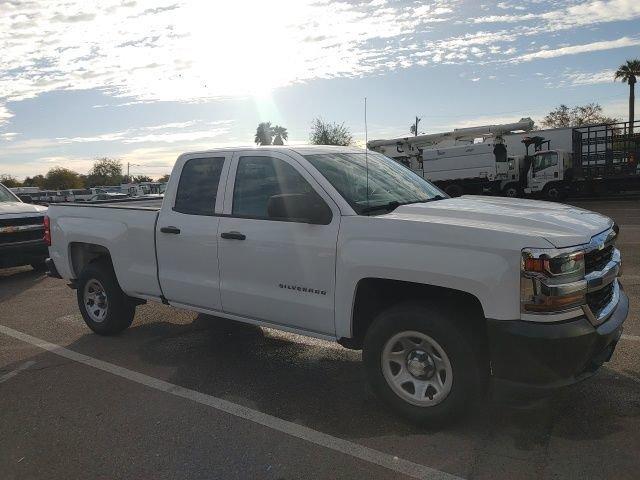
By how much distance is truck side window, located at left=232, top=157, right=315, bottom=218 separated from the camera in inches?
171

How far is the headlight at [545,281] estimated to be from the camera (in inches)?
123

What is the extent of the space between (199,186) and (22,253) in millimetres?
6301

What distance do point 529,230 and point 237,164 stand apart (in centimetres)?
247

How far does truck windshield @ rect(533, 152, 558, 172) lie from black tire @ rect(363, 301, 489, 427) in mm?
23656

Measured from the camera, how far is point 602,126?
82.8ft

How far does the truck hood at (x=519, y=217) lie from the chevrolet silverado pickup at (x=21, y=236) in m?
8.07

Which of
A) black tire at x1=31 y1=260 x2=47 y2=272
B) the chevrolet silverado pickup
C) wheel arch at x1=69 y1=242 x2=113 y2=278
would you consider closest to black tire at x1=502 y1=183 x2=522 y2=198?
black tire at x1=31 y1=260 x2=47 y2=272

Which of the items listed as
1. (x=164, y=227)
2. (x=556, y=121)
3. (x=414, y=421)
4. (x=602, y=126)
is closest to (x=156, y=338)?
(x=164, y=227)

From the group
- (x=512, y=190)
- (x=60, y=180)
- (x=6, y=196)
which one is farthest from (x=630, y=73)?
(x=60, y=180)

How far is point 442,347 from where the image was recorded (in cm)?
345

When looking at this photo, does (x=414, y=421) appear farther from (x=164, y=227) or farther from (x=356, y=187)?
(x=164, y=227)

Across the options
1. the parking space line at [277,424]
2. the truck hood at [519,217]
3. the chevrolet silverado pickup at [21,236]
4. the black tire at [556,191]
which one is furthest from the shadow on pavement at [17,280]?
the black tire at [556,191]

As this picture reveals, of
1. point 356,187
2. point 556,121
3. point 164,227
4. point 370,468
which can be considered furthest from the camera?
point 556,121

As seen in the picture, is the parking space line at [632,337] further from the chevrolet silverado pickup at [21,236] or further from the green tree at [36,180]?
the green tree at [36,180]
